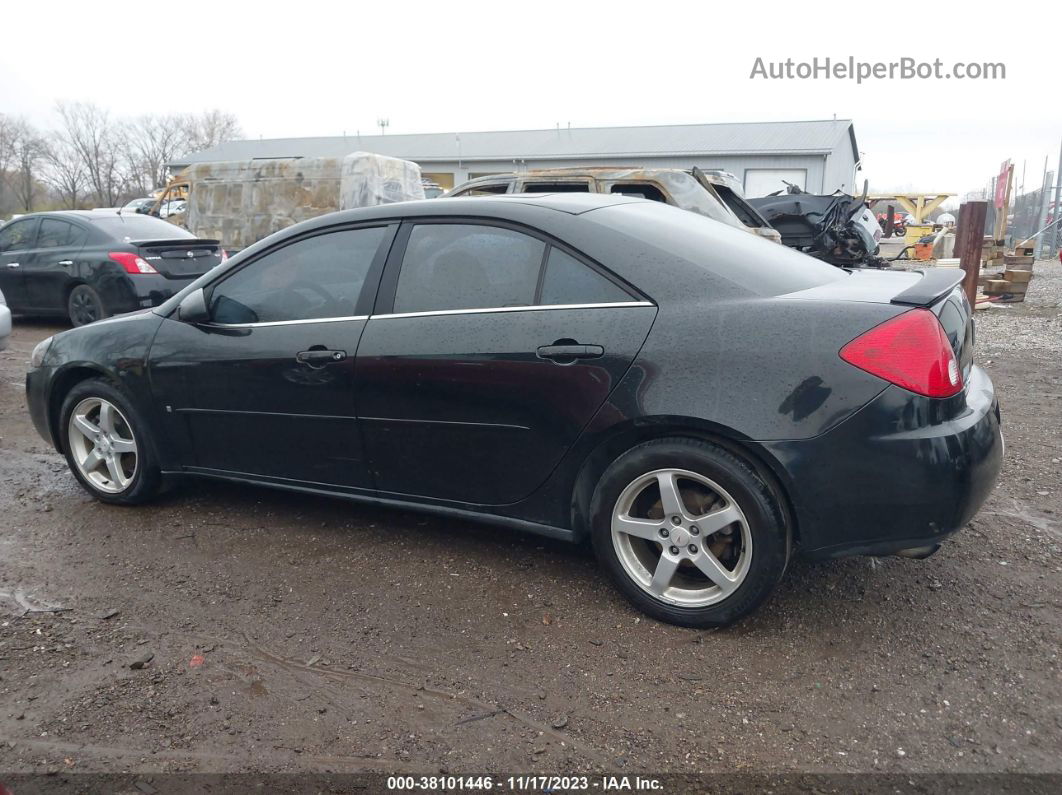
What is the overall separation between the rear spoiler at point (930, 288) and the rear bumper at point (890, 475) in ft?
1.10

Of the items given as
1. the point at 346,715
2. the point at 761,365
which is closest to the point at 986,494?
the point at 761,365

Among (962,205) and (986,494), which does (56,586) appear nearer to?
(986,494)

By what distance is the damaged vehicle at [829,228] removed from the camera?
15055mm

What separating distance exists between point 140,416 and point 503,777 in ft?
9.30

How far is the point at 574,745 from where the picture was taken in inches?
98.3

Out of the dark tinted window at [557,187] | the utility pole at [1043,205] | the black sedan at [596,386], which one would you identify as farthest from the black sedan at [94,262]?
the utility pole at [1043,205]

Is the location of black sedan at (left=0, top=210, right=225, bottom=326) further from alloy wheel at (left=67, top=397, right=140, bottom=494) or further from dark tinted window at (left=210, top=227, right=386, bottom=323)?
dark tinted window at (left=210, top=227, right=386, bottom=323)

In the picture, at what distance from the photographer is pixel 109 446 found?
4.44 metres

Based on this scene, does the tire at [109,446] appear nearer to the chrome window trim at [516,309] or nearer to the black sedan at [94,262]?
the chrome window trim at [516,309]

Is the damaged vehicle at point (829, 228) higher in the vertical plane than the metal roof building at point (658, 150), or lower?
lower

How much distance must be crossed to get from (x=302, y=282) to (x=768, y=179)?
34998 mm

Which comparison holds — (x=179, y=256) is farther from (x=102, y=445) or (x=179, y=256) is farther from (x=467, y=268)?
(x=467, y=268)

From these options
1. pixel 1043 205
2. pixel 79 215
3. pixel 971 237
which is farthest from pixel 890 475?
pixel 1043 205

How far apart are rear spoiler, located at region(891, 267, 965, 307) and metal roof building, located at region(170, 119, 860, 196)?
98.6ft
